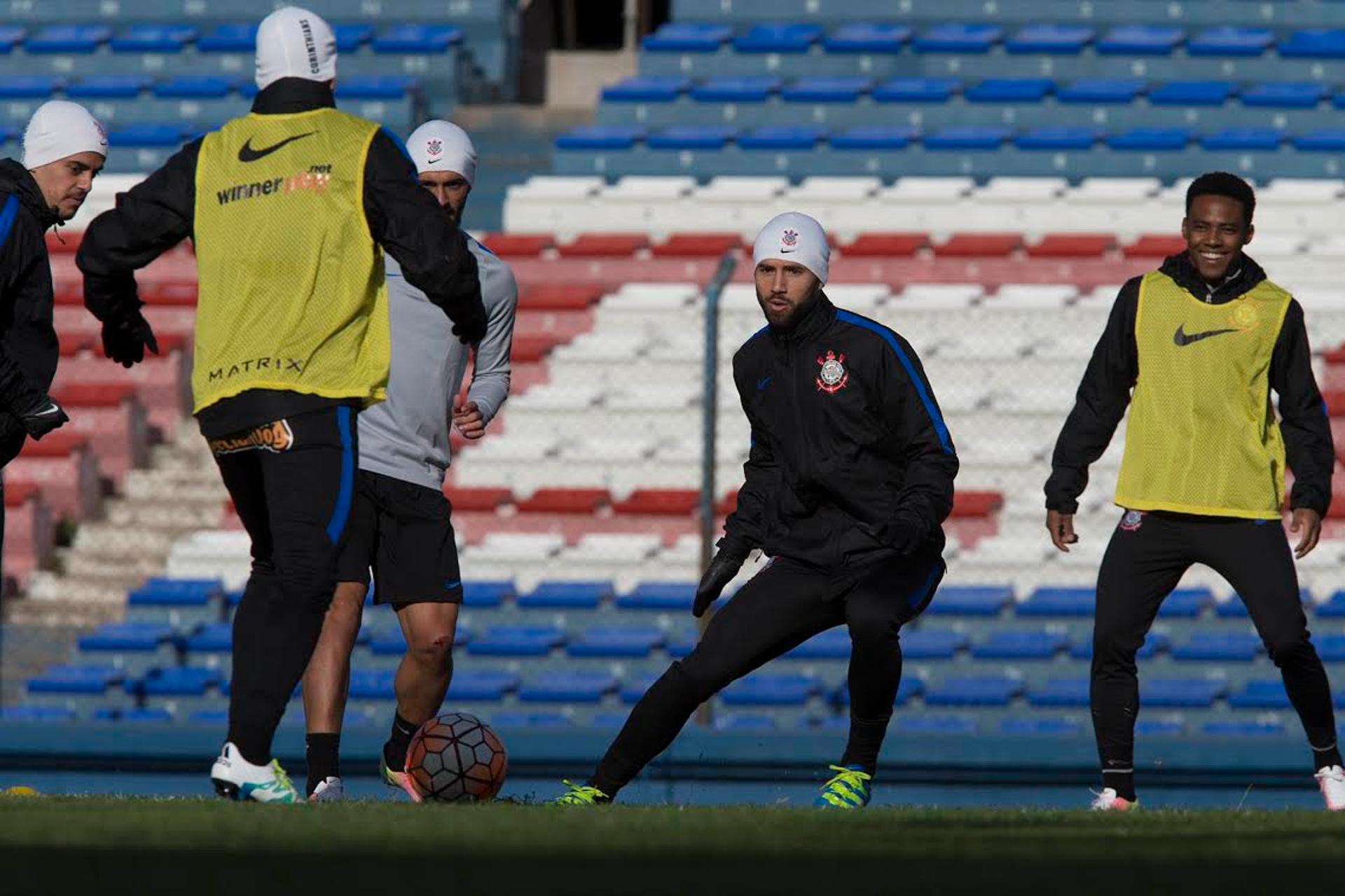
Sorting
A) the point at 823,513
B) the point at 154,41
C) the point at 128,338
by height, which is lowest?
the point at 823,513

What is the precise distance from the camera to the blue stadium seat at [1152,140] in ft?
54.2

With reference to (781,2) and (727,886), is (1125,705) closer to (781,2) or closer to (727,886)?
(727,886)

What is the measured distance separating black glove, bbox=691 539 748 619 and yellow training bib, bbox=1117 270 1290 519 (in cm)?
118

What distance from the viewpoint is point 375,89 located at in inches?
678

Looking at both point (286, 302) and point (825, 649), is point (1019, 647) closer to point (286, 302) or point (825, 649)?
point (825, 649)

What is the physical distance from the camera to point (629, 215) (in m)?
16.4

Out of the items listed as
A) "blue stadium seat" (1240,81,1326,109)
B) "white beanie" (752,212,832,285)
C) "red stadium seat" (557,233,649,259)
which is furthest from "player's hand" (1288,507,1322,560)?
"blue stadium seat" (1240,81,1326,109)

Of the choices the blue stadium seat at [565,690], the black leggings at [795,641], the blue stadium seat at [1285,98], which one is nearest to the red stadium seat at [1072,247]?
the blue stadium seat at [1285,98]

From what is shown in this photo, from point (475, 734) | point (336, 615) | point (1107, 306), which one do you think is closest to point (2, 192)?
point (336, 615)

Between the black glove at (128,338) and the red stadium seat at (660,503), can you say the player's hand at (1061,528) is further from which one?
the red stadium seat at (660,503)

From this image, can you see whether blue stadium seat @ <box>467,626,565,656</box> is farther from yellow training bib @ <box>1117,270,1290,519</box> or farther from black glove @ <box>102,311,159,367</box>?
black glove @ <box>102,311,159,367</box>

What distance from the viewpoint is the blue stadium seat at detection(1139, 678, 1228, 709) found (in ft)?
36.5

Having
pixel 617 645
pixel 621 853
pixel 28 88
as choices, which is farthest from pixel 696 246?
pixel 621 853

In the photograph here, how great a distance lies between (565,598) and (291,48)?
722 cm
